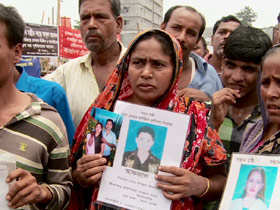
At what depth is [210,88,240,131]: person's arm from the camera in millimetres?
2031

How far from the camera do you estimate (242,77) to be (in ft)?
7.36

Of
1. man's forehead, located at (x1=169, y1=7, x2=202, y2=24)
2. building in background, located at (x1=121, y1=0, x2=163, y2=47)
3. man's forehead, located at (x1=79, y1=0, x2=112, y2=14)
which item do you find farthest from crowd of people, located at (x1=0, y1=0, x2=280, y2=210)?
building in background, located at (x1=121, y1=0, x2=163, y2=47)

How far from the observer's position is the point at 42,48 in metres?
8.35

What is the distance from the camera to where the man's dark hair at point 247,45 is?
2.23 meters

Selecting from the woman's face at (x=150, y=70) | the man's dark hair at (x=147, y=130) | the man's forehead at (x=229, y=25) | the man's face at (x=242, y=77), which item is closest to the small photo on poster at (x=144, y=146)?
the man's dark hair at (x=147, y=130)

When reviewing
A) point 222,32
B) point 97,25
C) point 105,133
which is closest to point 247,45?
point 105,133

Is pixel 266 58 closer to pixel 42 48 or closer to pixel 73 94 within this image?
pixel 73 94

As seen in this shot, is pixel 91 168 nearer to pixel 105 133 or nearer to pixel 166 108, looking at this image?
pixel 105 133

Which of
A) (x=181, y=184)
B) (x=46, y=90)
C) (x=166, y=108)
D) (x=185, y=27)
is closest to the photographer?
(x=181, y=184)

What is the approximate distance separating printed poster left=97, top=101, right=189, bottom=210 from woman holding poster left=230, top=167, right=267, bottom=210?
31 centimetres

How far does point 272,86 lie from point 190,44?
1.21m

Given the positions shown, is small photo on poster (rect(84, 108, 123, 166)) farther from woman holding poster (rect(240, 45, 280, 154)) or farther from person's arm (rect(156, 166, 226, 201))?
woman holding poster (rect(240, 45, 280, 154))

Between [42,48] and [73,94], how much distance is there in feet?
19.6

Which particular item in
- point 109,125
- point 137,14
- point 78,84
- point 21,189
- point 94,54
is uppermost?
point 137,14
